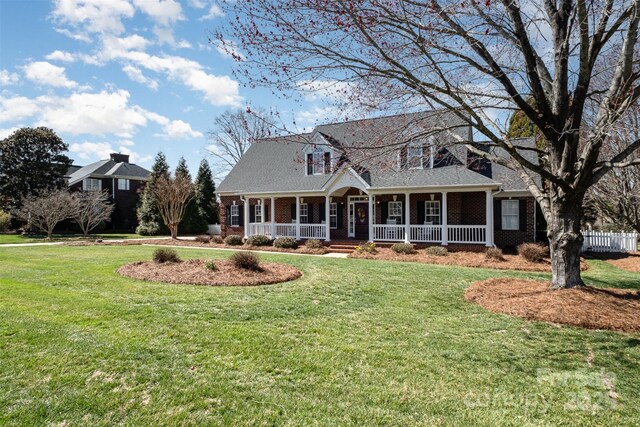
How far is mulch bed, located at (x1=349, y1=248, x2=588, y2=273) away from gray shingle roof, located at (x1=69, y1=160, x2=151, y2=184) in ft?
102

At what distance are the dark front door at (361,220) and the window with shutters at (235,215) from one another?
7922 millimetres

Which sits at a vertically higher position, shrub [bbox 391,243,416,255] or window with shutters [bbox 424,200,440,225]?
window with shutters [bbox 424,200,440,225]

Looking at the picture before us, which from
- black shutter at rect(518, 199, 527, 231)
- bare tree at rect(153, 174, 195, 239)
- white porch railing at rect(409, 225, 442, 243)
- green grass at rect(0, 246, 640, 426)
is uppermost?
bare tree at rect(153, 174, 195, 239)

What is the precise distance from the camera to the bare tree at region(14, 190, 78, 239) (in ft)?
86.8

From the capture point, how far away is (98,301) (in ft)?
23.5

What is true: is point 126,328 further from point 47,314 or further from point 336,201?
point 336,201

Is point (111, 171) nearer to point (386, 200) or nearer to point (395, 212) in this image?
point (386, 200)

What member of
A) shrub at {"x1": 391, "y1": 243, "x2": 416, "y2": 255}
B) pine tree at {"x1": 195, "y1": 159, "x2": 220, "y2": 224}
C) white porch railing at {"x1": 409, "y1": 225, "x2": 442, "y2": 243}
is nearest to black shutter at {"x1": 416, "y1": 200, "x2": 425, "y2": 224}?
white porch railing at {"x1": 409, "y1": 225, "x2": 442, "y2": 243}

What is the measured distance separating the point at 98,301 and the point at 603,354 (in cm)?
821

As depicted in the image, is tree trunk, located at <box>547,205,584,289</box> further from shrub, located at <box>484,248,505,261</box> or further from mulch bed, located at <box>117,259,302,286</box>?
shrub, located at <box>484,248,505,261</box>

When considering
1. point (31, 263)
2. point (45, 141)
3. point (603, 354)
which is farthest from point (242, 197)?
point (45, 141)

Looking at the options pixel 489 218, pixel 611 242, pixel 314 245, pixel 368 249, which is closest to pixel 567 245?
pixel 489 218

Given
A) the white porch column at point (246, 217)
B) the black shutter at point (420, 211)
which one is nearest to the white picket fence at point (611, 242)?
the black shutter at point (420, 211)

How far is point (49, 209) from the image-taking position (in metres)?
26.6
